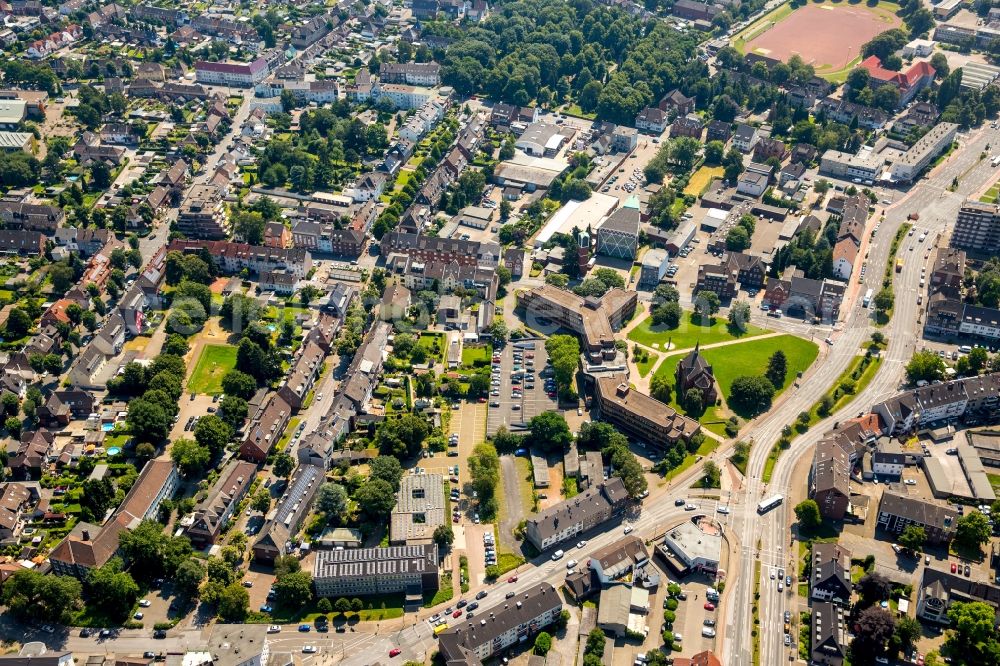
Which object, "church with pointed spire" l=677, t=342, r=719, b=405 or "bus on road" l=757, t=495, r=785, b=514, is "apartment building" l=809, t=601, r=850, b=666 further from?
"church with pointed spire" l=677, t=342, r=719, b=405

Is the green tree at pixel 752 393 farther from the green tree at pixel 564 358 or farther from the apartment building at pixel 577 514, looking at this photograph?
the apartment building at pixel 577 514

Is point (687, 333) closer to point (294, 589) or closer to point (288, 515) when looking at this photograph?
point (288, 515)

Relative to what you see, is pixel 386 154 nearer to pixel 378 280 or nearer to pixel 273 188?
pixel 273 188

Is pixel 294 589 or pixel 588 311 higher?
pixel 588 311

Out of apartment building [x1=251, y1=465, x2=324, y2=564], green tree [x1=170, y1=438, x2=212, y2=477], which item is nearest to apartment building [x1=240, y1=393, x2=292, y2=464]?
green tree [x1=170, y1=438, x2=212, y2=477]

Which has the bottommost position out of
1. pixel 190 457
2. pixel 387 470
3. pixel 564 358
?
pixel 190 457

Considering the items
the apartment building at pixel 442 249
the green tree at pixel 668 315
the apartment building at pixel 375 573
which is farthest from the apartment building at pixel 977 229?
the apartment building at pixel 375 573

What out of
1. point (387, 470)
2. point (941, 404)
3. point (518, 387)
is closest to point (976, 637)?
point (941, 404)
